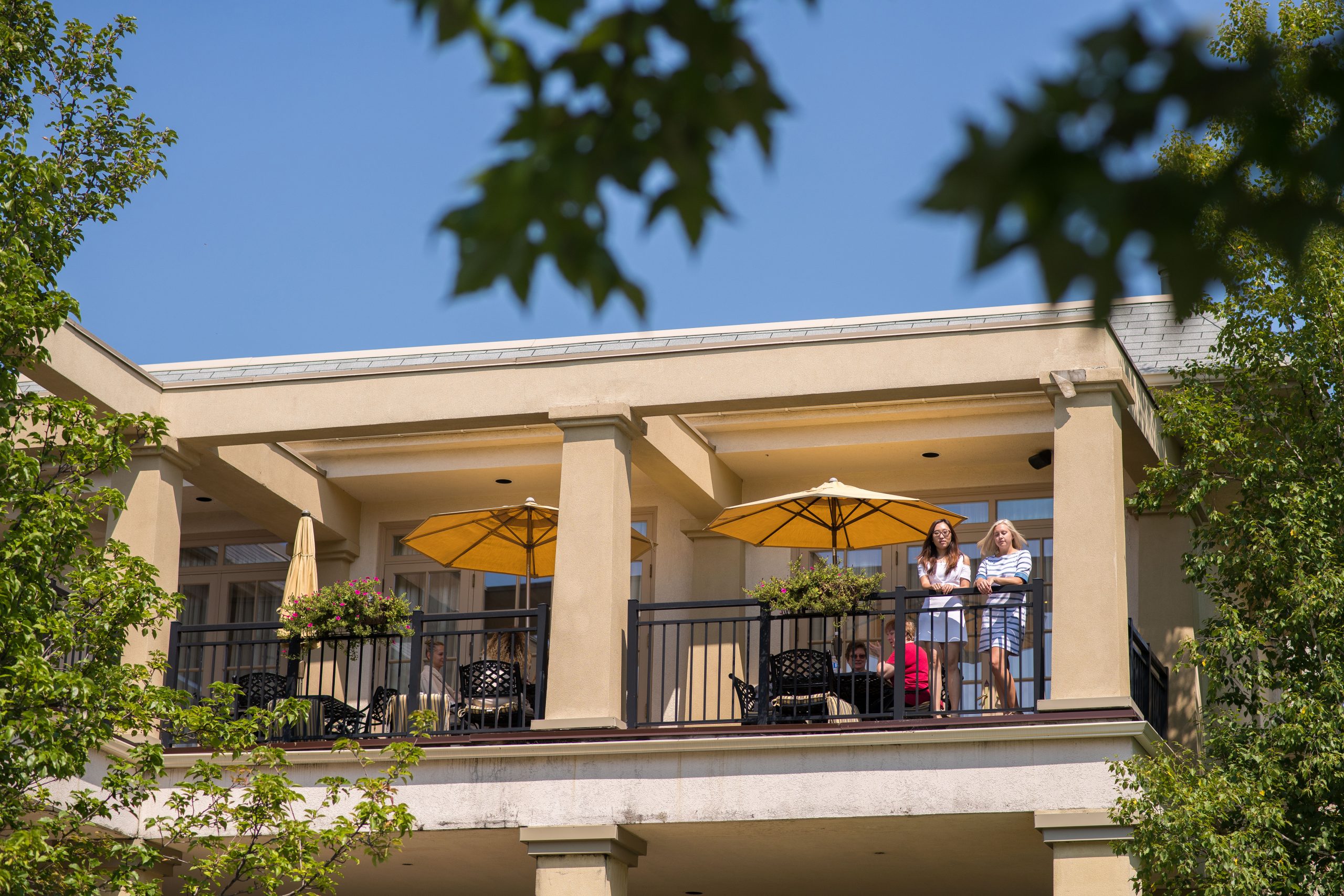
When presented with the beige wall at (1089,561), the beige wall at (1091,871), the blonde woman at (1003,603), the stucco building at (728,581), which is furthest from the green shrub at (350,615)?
the beige wall at (1091,871)

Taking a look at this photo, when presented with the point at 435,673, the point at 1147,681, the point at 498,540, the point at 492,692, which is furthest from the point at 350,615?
the point at 1147,681

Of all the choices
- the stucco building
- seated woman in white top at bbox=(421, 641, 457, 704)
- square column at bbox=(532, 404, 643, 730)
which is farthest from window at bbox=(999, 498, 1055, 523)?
seated woman in white top at bbox=(421, 641, 457, 704)

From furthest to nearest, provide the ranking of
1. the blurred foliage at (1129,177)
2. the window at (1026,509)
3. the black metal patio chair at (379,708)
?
1. the window at (1026,509)
2. the black metal patio chair at (379,708)
3. the blurred foliage at (1129,177)

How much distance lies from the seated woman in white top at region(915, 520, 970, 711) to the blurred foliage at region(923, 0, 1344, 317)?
9.49 meters

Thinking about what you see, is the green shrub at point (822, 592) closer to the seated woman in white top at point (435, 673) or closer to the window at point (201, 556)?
the seated woman in white top at point (435, 673)

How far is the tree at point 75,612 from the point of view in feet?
29.6

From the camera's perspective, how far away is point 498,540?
50.5 feet

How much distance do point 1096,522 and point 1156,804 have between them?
2212mm

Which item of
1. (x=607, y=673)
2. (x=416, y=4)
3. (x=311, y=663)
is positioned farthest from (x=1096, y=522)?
(x=416, y=4)

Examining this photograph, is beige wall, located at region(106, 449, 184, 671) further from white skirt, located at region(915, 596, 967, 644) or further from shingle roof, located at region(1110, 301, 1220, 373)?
shingle roof, located at region(1110, 301, 1220, 373)

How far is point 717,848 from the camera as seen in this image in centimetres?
1289

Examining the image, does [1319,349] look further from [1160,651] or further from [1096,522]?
[1160,651]

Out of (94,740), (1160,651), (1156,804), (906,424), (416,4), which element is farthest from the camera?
(906,424)

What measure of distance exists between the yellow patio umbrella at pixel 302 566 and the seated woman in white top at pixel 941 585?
5.36 metres
